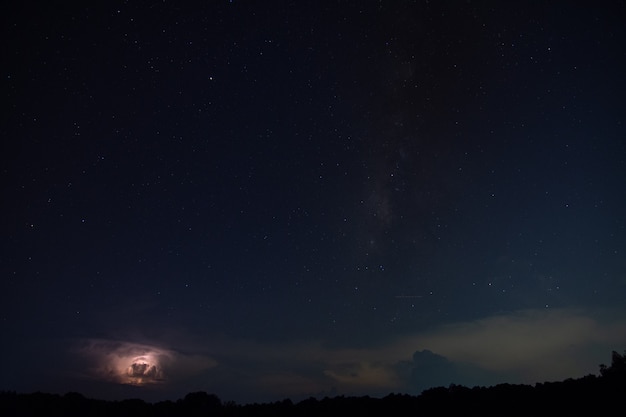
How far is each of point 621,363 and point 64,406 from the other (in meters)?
32.9

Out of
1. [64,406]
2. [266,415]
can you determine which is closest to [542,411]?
[266,415]

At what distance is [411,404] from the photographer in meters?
14.2

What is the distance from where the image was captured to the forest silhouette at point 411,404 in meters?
12.9

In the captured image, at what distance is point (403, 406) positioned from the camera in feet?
46.4

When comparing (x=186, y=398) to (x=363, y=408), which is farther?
(x=186, y=398)

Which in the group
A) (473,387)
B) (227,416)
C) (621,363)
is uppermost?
(621,363)

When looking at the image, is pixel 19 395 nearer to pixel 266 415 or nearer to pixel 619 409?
pixel 266 415

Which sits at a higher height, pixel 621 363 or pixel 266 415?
pixel 621 363

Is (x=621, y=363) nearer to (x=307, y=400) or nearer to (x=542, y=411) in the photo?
(x=542, y=411)

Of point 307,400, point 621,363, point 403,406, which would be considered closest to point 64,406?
point 307,400

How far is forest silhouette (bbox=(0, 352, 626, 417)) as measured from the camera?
1288 cm

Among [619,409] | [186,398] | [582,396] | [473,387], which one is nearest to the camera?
[619,409]

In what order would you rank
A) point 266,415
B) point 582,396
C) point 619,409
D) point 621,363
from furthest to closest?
point 621,363, point 266,415, point 582,396, point 619,409

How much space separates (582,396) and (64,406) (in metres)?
16.3
